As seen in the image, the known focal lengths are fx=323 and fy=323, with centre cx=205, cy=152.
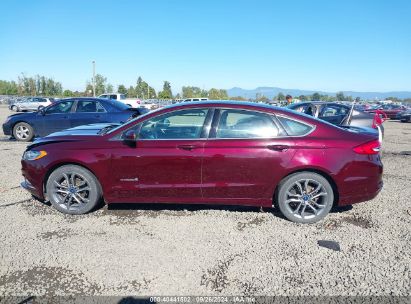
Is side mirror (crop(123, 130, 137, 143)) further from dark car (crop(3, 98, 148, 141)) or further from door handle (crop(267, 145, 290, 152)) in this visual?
dark car (crop(3, 98, 148, 141))

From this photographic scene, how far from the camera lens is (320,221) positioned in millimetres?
4160

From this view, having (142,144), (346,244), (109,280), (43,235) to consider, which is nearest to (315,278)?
(346,244)

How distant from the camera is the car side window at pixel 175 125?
13.5ft

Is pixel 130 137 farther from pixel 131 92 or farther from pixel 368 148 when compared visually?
pixel 131 92

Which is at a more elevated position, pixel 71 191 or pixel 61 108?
pixel 61 108

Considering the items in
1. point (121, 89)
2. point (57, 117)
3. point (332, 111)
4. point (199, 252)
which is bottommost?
point (199, 252)

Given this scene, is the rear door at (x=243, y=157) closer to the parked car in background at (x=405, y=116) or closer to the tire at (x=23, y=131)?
the tire at (x=23, y=131)

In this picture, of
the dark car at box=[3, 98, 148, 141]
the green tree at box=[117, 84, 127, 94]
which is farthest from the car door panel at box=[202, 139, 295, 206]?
the green tree at box=[117, 84, 127, 94]

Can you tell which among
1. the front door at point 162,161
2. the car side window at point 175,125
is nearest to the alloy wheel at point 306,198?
the front door at point 162,161

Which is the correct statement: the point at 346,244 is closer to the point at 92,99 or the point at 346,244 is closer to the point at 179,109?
the point at 179,109

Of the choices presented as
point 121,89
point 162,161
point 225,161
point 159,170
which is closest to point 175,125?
point 162,161

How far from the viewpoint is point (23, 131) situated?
1051 centimetres

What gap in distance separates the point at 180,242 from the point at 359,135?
2.58m

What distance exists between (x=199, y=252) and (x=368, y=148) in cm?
243
